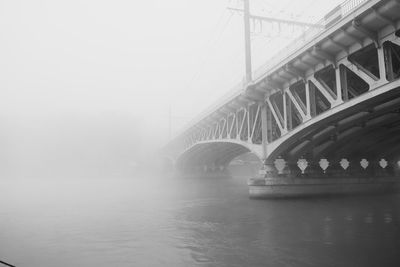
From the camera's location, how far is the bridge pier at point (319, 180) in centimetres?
2947

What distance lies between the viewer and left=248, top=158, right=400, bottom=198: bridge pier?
29.5m

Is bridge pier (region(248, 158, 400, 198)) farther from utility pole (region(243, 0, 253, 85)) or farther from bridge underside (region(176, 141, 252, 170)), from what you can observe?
bridge underside (region(176, 141, 252, 170))

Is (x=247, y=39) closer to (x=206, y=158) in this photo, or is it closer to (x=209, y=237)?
(x=209, y=237)

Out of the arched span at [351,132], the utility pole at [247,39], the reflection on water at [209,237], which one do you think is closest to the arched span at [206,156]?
the arched span at [351,132]

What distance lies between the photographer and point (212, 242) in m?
14.0

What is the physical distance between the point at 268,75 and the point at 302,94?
4094 millimetres

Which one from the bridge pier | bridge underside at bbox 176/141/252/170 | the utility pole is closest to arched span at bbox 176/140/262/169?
bridge underside at bbox 176/141/252/170

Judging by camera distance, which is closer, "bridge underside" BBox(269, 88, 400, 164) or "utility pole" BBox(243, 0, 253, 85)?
"bridge underside" BBox(269, 88, 400, 164)

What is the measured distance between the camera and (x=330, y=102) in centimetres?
1939

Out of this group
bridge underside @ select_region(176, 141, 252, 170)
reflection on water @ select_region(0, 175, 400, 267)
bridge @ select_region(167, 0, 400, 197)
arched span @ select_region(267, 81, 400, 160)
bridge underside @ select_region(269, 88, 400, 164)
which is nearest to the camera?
reflection on water @ select_region(0, 175, 400, 267)

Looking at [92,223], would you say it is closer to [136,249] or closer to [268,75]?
[136,249]

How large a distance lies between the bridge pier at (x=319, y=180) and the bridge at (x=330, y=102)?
0.12 meters

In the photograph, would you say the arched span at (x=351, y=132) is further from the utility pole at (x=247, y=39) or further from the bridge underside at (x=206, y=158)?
the bridge underside at (x=206, y=158)

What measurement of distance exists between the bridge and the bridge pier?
0.12 metres
